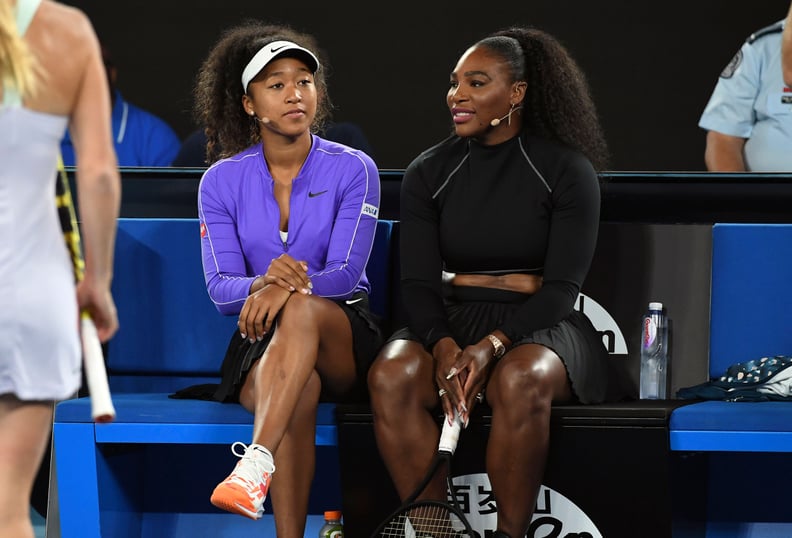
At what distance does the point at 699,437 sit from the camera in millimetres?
2744

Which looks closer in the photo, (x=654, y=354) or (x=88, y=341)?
(x=88, y=341)

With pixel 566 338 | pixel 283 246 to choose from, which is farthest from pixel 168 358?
pixel 566 338

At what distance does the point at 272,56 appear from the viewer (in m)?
3.18

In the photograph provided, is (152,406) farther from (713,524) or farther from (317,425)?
(713,524)

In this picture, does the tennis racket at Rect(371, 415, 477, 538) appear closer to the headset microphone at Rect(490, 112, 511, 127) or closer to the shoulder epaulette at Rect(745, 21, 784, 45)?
the headset microphone at Rect(490, 112, 511, 127)

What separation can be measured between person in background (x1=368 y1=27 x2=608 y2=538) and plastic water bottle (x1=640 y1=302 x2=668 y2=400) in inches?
8.9

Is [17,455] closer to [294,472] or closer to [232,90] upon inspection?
[294,472]

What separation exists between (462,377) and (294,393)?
14.5 inches

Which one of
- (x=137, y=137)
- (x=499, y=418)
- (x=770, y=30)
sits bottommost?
(x=499, y=418)

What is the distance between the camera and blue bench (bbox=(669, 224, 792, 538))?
3.06 meters

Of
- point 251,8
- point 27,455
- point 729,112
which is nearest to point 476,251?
point 729,112

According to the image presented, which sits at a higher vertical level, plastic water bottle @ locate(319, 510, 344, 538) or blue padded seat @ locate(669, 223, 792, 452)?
blue padded seat @ locate(669, 223, 792, 452)

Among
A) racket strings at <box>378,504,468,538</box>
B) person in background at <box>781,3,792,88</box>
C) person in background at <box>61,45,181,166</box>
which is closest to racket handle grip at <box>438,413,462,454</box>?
racket strings at <box>378,504,468,538</box>

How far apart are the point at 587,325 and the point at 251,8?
8.61ft
